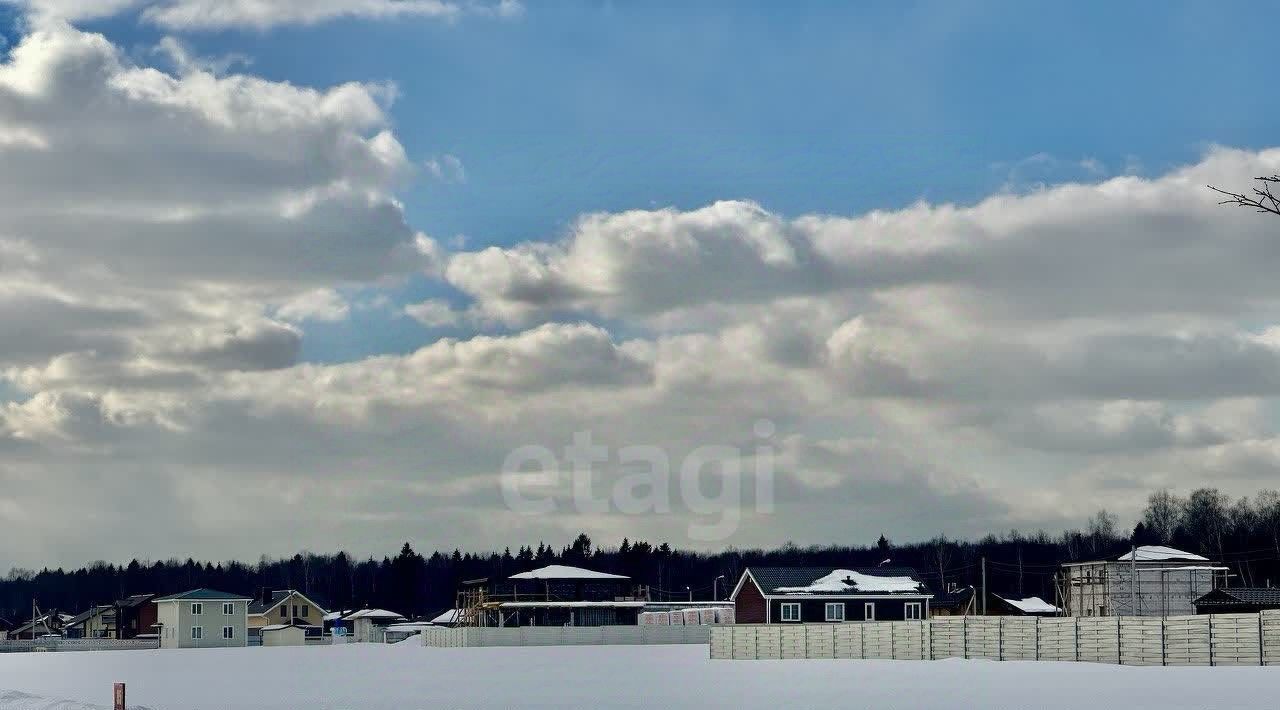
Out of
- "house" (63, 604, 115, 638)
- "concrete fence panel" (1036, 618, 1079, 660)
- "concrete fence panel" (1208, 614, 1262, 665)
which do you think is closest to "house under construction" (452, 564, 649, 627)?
"house" (63, 604, 115, 638)

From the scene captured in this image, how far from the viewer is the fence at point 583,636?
11831cm

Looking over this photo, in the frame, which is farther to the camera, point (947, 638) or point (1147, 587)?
point (1147, 587)

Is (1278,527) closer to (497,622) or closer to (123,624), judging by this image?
(497,622)

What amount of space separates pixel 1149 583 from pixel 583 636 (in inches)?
1631

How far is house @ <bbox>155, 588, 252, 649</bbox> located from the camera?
141250mm

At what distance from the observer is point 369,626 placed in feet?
575

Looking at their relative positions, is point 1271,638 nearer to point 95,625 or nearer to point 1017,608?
point 1017,608

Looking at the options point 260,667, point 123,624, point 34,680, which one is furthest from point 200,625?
point 34,680

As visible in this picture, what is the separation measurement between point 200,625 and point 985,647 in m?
96.9

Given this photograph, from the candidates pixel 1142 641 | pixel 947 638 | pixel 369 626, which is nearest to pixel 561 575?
pixel 369 626

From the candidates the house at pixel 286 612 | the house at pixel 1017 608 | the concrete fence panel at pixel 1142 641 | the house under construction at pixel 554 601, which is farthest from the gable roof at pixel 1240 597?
the house at pixel 286 612

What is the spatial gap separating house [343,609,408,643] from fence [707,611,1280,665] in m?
88.7

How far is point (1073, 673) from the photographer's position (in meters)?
49.8

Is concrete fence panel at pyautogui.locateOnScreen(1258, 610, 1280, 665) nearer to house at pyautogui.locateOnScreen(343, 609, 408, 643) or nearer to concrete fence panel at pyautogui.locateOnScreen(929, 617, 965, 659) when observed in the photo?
concrete fence panel at pyautogui.locateOnScreen(929, 617, 965, 659)
